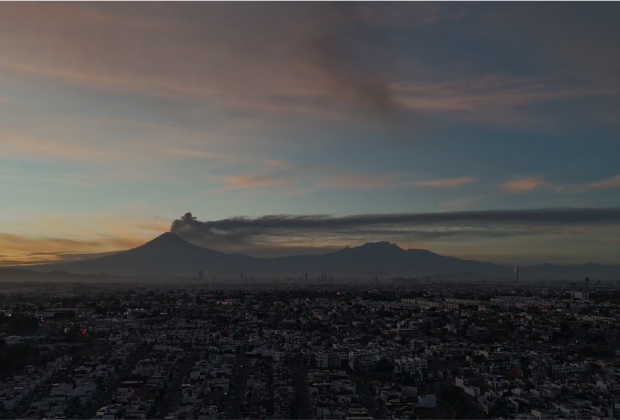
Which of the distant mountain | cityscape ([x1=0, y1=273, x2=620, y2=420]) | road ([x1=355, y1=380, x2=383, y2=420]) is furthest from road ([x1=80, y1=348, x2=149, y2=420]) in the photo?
the distant mountain

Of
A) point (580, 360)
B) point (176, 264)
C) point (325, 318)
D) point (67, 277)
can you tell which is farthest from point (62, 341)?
point (176, 264)

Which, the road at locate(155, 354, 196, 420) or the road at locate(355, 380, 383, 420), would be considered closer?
the road at locate(355, 380, 383, 420)

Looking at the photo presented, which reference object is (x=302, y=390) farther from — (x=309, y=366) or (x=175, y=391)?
(x=309, y=366)

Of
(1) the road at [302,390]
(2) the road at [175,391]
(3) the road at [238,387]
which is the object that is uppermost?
(1) the road at [302,390]

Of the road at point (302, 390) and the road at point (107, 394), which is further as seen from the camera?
the road at point (107, 394)

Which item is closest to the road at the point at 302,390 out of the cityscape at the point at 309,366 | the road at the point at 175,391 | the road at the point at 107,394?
the cityscape at the point at 309,366

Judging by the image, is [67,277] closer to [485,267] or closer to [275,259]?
[275,259]

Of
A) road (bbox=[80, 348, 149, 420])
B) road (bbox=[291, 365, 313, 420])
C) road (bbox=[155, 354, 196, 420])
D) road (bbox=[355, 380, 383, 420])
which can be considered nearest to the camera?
road (bbox=[291, 365, 313, 420])

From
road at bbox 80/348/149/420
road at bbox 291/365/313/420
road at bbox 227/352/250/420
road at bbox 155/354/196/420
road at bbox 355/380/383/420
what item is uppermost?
road at bbox 355/380/383/420

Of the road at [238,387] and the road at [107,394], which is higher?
the road at [238,387]

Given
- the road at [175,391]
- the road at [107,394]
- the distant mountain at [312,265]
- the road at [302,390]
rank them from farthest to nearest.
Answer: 1. the distant mountain at [312,265]
2. the road at [175,391]
3. the road at [107,394]
4. the road at [302,390]

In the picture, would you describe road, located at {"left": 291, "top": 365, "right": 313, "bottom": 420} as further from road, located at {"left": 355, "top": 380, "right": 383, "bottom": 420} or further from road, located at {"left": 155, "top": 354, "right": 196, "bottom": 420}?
road, located at {"left": 155, "top": 354, "right": 196, "bottom": 420}

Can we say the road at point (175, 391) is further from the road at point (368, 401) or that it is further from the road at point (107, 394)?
the road at point (368, 401)
